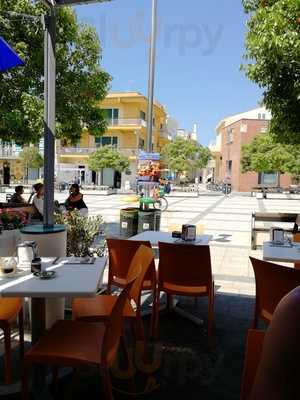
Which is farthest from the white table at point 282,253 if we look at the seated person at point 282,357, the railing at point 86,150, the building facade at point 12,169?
the building facade at point 12,169

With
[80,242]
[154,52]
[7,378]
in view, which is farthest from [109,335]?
[154,52]

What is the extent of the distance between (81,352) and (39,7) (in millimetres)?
6284

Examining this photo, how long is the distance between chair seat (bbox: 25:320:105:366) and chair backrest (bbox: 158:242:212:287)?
1.15 metres

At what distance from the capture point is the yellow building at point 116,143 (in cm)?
3981

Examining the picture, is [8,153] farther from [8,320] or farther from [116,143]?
[8,320]

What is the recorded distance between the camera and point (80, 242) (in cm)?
476

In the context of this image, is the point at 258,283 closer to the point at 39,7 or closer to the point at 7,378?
the point at 7,378

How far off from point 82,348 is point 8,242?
6.08 feet

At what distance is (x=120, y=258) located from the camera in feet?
12.8

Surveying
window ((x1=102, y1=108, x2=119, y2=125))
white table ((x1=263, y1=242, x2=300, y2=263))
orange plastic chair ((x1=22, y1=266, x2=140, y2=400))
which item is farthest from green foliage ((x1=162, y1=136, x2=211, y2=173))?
orange plastic chair ((x1=22, y1=266, x2=140, y2=400))

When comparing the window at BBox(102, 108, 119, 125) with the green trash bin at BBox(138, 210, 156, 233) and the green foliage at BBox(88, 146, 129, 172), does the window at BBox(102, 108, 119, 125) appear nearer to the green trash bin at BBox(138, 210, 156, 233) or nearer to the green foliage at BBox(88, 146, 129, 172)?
the green foliage at BBox(88, 146, 129, 172)

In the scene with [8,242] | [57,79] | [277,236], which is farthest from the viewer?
[57,79]

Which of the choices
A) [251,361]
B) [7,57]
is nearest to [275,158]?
[7,57]

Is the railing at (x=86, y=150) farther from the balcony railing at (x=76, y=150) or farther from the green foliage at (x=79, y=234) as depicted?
the green foliage at (x=79, y=234)
